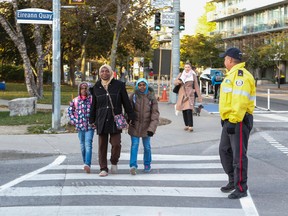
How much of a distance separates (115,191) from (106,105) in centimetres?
152

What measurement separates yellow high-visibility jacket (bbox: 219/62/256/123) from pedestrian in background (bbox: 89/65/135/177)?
1.95m

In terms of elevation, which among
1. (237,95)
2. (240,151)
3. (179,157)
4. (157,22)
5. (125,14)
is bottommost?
(179,157)

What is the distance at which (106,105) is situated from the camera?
7.77m

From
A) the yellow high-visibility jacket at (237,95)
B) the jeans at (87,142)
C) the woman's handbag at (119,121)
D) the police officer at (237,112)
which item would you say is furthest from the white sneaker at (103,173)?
the yellow high-visibility jacket at (237,95)

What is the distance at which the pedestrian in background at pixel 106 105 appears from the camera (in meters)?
7.75

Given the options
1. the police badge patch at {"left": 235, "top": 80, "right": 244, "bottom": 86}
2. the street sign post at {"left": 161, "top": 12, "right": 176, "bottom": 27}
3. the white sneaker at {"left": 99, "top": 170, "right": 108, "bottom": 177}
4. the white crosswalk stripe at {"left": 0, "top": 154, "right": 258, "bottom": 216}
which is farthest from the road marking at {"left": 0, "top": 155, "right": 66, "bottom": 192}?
the street sign post at {"left": 161, "top": 12, "right": 176, "bottom": 27}

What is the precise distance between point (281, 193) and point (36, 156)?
16.6ft

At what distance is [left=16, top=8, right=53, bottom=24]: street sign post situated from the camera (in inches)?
480

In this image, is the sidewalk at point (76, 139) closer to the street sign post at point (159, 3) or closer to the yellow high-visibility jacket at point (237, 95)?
the yellow high-visibility jacket at point (237, 95)

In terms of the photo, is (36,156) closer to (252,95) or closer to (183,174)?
(183,174)

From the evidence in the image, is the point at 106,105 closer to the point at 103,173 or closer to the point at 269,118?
the point at 103,173

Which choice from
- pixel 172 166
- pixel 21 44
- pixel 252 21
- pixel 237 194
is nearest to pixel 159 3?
pixel 21 44

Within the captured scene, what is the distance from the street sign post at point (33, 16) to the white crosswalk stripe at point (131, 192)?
4.76 m

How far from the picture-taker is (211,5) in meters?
93.5
